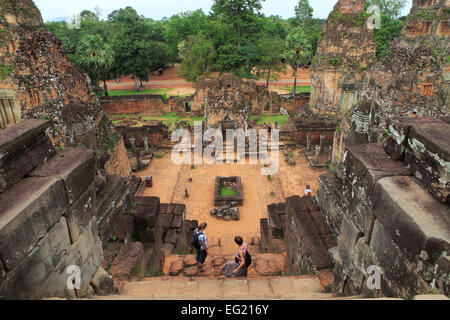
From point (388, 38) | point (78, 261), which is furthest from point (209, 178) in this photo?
point (388, 38)

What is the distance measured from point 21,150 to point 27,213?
790 millimetres

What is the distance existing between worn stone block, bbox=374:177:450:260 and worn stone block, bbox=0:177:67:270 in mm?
3198

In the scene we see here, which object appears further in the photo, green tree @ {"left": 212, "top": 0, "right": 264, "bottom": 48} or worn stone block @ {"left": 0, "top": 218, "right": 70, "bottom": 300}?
green tree @ {"left": 212, "top": 0, "right": 264, "bottom": 48}

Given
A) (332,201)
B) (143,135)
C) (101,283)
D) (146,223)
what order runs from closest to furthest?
1. (101,283)
2. (332,201)
3. (146,223)
4. (143,135)

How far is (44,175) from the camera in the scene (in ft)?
9.76

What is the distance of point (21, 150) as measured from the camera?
9.55 ft

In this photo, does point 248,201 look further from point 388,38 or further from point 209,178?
point 388,38

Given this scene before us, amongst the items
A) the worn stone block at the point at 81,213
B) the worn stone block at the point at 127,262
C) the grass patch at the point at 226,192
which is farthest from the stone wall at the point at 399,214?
the grass patch at the point at 226,192

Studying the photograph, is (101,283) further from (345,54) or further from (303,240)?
(345,54)

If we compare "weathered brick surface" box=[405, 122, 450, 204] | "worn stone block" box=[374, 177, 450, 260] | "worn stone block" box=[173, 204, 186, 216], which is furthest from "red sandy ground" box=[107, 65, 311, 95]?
"worn stone block" box=[374, 177, 450, 260]

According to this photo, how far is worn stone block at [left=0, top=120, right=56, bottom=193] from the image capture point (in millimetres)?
2693

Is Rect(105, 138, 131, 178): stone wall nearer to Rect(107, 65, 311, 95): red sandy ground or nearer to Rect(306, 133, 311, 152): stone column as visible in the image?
Rect(306, 133, 311, 152): stone column

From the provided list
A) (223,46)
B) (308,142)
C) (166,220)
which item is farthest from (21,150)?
(223,46)

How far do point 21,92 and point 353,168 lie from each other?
378 inches
